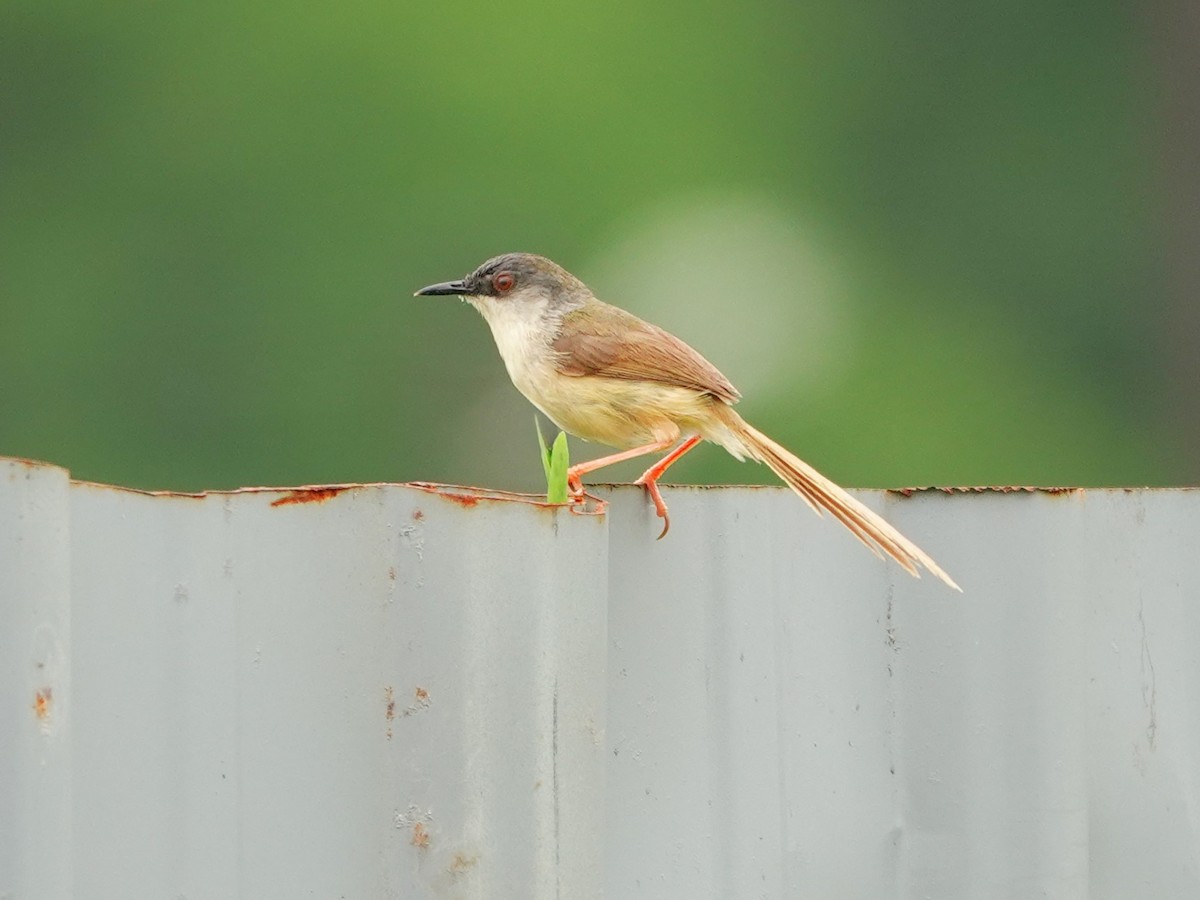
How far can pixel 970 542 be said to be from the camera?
2.94m

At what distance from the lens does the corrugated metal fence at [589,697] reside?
2275 millimetres

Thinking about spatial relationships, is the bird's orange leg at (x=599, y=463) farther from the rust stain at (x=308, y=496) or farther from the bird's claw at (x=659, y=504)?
the rust stain at (x=308, y=496)

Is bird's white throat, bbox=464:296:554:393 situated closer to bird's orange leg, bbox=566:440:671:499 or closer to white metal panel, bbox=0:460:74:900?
bird's orange leg, bbox=566:440:671:499

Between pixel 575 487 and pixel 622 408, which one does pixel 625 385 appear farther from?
pixel 575 487

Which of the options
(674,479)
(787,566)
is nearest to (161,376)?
(674,479)

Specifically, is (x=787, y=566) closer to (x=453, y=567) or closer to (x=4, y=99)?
(x=453, y=567)

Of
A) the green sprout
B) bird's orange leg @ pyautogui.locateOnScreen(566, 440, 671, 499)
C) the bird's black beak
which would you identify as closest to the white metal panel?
the green sprout

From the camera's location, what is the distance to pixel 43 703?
7.07ft

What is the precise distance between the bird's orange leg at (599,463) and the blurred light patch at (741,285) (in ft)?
43.5

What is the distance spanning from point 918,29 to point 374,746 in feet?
83.1

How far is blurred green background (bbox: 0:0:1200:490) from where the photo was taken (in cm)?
2005

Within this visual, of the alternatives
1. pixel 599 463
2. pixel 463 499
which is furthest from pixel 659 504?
pixel 599 463

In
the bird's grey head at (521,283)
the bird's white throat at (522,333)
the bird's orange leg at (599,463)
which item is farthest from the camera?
the bird's grey head at (521,283)

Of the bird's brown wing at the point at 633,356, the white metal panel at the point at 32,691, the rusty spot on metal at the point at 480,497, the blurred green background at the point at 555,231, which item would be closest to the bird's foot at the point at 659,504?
the rusty spot on metal at the point at 480,497
